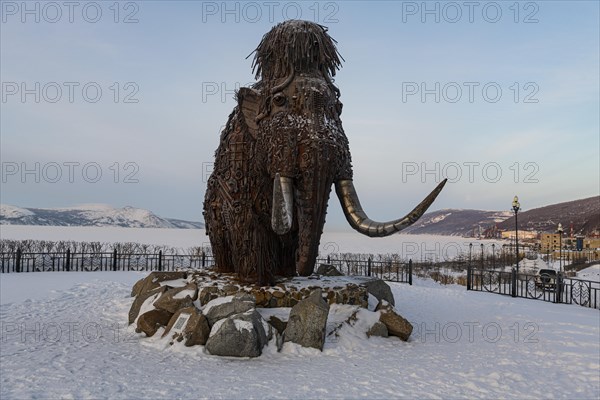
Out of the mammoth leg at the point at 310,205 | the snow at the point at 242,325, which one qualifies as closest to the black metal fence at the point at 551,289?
the mammoth leg at the point at 310,205

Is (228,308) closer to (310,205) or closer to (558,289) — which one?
(310,205)

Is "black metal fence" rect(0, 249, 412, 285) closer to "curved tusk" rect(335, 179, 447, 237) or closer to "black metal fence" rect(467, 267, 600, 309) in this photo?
"black metal fence" rect(467, 267, 600, 309)

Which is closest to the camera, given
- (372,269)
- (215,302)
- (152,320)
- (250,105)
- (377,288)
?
(215,302)

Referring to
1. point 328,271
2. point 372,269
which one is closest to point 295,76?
point 328,271

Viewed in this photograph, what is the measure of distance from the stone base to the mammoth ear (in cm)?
227

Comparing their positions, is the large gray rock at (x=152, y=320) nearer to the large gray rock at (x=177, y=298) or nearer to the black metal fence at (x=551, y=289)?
the large gray rock at (x=177, y=298)

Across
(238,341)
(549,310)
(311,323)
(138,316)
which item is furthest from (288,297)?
(549,310)

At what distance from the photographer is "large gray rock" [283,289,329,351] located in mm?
5383

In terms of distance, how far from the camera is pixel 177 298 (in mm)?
6152

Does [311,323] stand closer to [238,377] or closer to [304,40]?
[238,377]

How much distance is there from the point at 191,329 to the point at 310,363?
5.38 ft

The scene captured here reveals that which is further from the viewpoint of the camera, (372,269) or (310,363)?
(372,269)

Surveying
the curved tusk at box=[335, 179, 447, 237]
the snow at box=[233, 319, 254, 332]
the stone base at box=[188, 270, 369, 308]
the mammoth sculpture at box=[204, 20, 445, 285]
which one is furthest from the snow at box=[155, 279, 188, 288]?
the curved tusk at box=[335, 179, 447, 237]

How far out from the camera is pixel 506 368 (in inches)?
200
